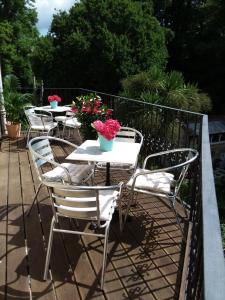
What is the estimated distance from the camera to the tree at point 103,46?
1614 cm

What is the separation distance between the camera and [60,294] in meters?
2.04

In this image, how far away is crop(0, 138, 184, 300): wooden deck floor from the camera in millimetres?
2086

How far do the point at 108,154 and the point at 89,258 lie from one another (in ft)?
3.12

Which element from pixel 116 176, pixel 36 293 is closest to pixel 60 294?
pixel 36 293

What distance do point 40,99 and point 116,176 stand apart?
5.97 metres

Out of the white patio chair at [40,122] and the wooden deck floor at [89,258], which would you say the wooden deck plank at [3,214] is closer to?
the wooden deck floor at [89,258]

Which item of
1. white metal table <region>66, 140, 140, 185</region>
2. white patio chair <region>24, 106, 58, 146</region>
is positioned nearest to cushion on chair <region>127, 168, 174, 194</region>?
white metal table <region>66, 140, 140, 185</region>

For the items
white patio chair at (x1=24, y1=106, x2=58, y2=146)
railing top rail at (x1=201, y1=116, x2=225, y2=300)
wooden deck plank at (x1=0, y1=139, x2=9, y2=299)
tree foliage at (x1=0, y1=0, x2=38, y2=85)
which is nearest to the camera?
railing top rail at (x1=201, y1=116, x2=225, y2=300)

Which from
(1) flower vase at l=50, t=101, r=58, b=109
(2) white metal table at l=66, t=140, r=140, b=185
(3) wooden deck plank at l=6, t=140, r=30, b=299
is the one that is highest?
(1) flower vase at l=50, t=101, r=58, b=109

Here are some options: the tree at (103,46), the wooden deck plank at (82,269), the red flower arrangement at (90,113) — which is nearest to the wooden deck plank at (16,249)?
the wooden deck plank at (82,269)

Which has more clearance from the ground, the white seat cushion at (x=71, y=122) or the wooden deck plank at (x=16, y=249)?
the white seat cushion at (x=71, y=122)

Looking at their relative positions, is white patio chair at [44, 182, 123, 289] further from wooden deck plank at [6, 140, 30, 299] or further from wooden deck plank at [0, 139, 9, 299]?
wooden deck plank at [0, 139, 9, 299]

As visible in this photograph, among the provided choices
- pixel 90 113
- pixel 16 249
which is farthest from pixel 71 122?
pixel 16 249

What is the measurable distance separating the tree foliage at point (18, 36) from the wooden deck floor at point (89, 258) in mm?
16787
